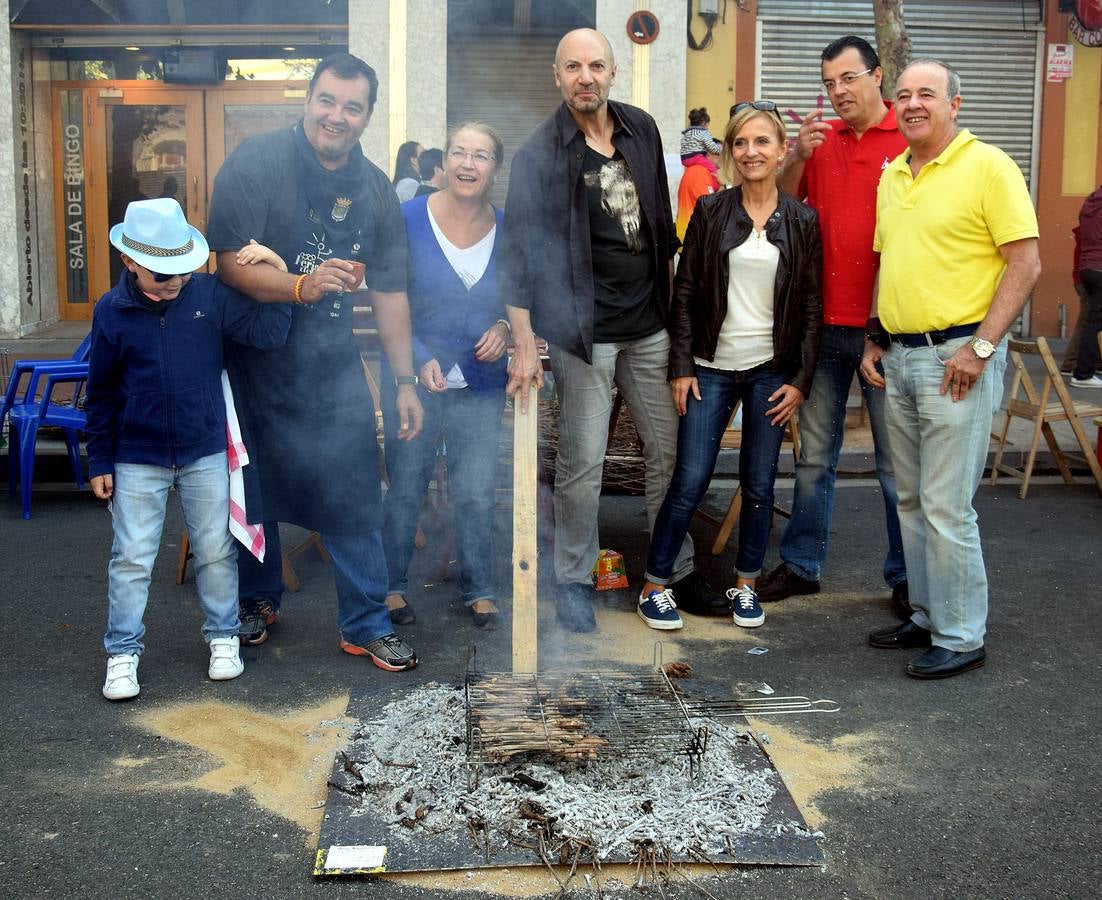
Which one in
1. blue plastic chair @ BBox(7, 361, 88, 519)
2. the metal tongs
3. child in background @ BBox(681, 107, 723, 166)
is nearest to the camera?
the metal tongs

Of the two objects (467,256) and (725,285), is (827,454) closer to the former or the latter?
(725,285)

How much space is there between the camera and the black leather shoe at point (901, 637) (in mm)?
4121

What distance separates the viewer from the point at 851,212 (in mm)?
4238

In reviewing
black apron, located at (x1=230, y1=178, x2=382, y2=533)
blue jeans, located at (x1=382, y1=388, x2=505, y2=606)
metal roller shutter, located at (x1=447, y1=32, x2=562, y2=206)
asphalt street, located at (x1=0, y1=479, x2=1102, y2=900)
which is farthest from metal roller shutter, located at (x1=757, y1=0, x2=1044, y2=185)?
black apron, located at (x1=230, y1=178, x2=382, y2=533)

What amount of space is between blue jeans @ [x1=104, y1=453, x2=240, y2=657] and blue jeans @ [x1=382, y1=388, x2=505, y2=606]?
711 millimetres

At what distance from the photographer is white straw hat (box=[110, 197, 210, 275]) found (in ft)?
11.3

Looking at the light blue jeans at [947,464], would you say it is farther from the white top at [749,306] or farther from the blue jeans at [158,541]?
the blue jeans at [158,541]

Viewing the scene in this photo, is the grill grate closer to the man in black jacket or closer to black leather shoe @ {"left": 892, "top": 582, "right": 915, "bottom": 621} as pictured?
the man in black jacket

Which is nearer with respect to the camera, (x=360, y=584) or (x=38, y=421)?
(x=360, y=584)

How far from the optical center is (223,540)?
3.77 meters

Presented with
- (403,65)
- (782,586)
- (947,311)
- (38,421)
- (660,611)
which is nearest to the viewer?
(947,311)

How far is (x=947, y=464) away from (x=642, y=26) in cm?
879

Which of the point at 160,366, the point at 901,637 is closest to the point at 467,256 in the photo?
the point at 160,366

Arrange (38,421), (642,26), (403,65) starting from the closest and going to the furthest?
(38,421) → (403,65) → (642,26)
